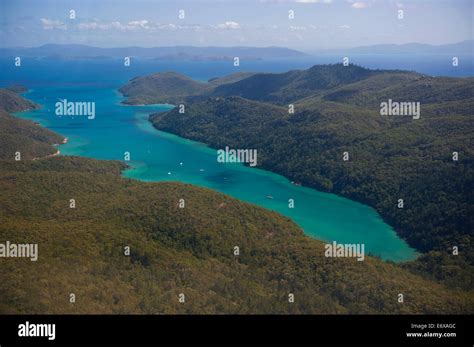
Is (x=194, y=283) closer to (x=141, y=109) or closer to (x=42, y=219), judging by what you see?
(x=42, y=219)

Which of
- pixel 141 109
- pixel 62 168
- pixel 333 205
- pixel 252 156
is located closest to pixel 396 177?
pixel 333 205

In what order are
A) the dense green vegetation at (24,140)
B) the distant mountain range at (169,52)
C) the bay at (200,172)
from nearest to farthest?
the bay at (200,172)
the dense green vegetation at (24,140)
the distant mountain range at (169,52)

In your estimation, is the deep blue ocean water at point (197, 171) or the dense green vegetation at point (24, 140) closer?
the deep blue ocean water at point (197, 171)

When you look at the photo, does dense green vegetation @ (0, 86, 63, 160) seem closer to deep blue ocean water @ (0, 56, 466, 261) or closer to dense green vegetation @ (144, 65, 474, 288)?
deep blue ocean water @ (0, 56, 466, 261)

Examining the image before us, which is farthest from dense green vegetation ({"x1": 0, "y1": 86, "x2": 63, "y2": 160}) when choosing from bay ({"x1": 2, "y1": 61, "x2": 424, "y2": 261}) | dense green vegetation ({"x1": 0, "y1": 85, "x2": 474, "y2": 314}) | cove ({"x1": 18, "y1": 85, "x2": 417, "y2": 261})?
dense green vegetation ({"x1": 0, "y1": 85, "x2": 474, "y2": 314})

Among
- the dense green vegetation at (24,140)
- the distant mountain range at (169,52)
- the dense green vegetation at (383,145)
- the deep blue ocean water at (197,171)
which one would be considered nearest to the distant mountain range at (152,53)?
the distant mountain range at (169,52)

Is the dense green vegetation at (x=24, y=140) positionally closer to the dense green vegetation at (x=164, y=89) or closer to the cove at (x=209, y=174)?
the cove at (x=209, y=174)

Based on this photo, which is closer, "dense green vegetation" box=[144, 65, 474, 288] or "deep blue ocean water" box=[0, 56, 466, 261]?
"dense green vegetation" box=[144, 65, 474, 288]
